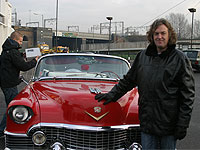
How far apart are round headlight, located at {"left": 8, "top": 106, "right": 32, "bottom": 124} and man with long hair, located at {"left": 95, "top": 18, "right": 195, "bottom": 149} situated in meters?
A: 1.33

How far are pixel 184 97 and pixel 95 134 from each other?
1144mm

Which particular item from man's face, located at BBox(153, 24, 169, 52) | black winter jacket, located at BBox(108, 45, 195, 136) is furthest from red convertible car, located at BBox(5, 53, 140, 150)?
man's face, located at BBox(153, 24, 169, 52)

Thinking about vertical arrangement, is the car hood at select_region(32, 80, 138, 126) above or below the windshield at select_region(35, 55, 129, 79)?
below

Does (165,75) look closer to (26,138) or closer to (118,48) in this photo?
(26,138)

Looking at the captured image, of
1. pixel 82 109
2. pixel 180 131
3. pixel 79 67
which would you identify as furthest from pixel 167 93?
pixel 79 67

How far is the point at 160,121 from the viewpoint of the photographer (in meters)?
2.41

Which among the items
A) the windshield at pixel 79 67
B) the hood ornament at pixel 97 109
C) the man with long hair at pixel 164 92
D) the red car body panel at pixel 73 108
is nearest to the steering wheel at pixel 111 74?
the windshield at pixel 79 67

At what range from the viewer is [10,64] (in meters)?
4.76

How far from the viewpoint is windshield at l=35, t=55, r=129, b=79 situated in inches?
181

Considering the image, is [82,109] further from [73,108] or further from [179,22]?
[179,22]

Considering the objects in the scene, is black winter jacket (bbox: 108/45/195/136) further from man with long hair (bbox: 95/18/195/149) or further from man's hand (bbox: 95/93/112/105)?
man's hand (bbox: 95/93/112/105)

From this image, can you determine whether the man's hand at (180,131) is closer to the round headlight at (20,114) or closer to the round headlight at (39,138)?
the round headlight at (39,138)

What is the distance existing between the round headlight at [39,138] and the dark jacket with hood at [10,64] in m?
1.96

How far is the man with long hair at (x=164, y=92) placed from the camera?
7.79 feet
